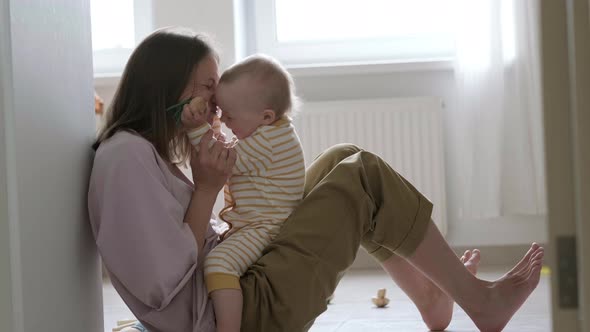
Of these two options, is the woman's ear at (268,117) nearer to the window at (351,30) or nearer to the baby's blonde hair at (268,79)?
the baby's blonde hair at (268,79)

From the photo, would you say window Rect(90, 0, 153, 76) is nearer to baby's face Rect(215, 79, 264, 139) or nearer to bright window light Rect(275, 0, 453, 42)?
bright window light Rect(275, 0, 453, 42)

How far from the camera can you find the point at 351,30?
3.67 metres

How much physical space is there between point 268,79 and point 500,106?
5.97 ft

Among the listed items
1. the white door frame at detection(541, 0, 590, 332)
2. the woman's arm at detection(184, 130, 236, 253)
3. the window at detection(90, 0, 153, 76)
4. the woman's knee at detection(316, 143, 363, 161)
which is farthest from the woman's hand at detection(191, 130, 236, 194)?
the window at detection(90, 0, 153, 76)

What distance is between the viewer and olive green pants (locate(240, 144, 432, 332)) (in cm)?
154

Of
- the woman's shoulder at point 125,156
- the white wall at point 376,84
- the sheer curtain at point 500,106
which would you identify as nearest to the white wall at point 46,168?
the woman's shoulder at point 125,156

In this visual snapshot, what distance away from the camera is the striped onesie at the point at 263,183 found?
161cm

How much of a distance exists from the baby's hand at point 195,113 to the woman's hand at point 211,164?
3 cm

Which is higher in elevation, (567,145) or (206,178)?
(567,145)

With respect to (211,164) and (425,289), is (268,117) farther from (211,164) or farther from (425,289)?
(425,289)

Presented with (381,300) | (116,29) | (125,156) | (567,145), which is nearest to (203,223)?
(125,156)

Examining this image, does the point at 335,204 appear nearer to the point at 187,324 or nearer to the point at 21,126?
the point at 187,324

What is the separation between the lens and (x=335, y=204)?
1.61 metres

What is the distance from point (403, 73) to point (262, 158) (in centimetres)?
203
